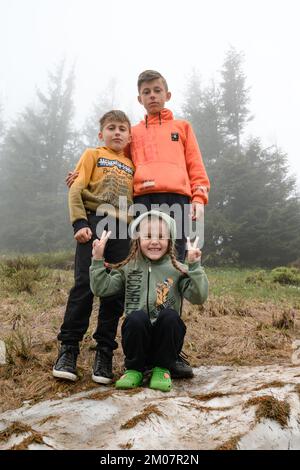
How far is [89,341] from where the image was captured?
381 cm

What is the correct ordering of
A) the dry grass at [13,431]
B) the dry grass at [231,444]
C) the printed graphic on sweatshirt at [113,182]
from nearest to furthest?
the dry grass at [231,444]
the dry grass at [13,431]
the printed graphic on sweatshirt at [113,182]

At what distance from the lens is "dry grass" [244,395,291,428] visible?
1.74 meters

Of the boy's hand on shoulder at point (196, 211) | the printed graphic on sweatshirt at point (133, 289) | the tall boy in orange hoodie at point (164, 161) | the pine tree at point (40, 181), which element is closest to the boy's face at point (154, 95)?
the tall boy in orange hoodie at point (164, 161)

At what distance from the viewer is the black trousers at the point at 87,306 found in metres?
2.86

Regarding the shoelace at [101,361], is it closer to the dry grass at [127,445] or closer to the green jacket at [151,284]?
the green jacket at [151,284]

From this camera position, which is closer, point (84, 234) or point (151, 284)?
point (151, 284)

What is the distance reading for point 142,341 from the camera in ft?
8.48

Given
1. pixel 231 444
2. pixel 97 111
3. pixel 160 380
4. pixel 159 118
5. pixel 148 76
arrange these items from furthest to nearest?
pixel 97 111 → pixel 159 118 → pixel 148 76 → pixel 160 380 → pixel 231 444

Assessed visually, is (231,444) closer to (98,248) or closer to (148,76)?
(98,248)

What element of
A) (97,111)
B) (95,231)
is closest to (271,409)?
(95,231)

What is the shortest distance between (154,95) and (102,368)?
98.1 inches

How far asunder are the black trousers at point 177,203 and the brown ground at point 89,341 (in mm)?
1149

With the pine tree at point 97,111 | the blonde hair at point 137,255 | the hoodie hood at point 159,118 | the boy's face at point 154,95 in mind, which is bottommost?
the blonde hair at point 137,255
